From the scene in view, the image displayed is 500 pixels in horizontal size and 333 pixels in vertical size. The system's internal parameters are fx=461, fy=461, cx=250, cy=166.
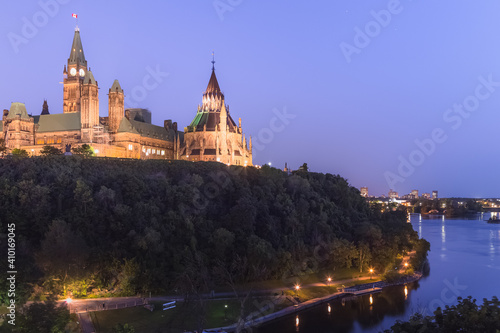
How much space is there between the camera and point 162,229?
57906 mm

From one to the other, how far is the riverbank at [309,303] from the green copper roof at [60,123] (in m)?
57.7

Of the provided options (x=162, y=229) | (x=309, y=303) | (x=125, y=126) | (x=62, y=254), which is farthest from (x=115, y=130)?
(x=309, y=303)

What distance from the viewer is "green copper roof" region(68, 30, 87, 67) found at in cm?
10154

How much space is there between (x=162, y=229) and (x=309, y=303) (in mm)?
20150

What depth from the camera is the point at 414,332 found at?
2508 cm

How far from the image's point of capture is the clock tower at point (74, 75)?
101375 mm

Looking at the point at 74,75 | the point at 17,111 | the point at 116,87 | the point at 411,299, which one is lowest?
the point at 411,299

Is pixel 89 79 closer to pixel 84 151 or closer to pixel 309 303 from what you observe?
pixel 84 151

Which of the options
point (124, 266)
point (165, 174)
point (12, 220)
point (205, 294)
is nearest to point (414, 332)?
point (205, 294)

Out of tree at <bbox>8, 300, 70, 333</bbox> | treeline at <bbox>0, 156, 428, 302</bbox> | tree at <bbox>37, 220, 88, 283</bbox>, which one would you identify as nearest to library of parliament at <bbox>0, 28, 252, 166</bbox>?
treeline at <bbox>0, 156, 428, 302</bbox>

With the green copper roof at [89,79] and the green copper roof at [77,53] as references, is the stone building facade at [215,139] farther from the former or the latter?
the green copper roof at [77,53]

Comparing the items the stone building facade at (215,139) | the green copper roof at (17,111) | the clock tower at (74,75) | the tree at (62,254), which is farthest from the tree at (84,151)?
the tree at (62,254)

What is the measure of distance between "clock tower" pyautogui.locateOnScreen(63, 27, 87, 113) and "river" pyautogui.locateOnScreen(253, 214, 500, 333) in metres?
74.1

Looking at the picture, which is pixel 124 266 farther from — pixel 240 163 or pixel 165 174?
pixel 240 163
